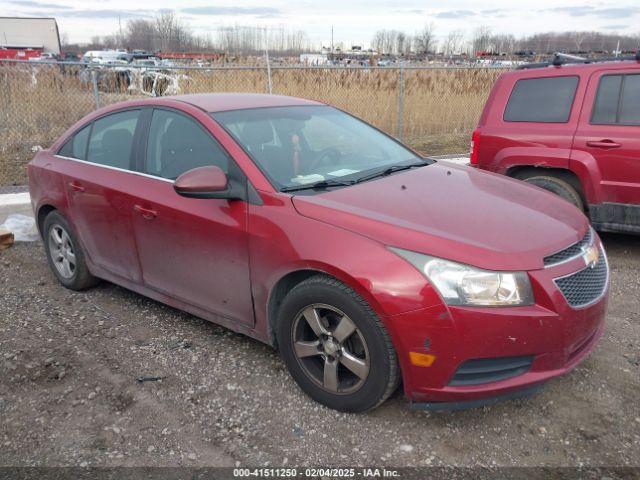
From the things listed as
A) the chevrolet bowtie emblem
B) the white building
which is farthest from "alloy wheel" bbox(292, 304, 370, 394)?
the white building

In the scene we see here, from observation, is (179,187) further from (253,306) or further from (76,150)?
(76,150)

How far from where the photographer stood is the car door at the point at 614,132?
4.95 m

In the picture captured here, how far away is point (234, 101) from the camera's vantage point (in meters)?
3.82

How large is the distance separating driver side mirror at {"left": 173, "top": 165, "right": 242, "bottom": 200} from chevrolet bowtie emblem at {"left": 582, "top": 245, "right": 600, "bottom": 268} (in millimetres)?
1844

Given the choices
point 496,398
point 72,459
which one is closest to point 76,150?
point 72,459

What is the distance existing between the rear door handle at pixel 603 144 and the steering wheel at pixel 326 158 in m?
2.81

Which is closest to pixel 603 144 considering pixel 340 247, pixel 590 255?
pixel 590 255

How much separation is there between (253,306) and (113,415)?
36.7 inches

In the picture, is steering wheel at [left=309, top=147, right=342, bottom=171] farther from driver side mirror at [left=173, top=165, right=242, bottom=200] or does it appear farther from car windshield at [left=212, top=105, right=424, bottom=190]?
driver side mirror at [left=173, top=165, right=242, bottom=200]

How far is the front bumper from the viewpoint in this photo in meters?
2.47

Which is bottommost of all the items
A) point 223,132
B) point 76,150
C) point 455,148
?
point 455,148

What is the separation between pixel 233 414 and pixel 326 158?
163 centimetres

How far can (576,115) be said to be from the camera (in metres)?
5.28

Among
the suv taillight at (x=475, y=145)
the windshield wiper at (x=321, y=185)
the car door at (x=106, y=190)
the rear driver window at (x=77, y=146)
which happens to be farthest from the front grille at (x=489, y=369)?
the suv taillight at (x=475, y=145)
